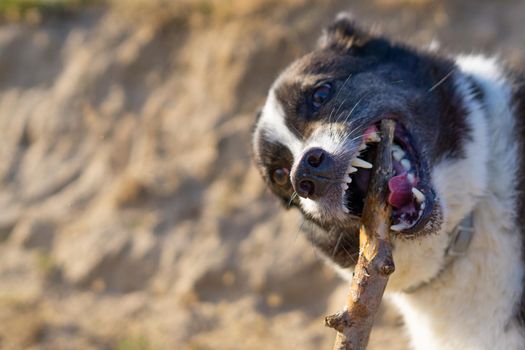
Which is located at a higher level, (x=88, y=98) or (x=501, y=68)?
(x=88, y=98)

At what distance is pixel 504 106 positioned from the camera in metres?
3.95

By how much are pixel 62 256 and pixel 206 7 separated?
3.08 m

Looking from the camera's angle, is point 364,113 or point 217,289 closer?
point 364,113

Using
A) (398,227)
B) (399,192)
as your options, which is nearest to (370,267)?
(398,227)

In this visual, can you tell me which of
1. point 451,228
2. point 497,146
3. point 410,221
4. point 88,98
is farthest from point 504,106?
point 88,98

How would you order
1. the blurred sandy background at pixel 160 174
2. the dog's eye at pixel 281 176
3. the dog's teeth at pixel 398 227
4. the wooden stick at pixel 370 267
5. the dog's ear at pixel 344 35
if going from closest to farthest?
the wooden stick at pixel 370 267 < the dog's teeth at pixel 398 227 < the dog's eye at pixel 281 176 < the dog's ear at pixel 344 35 < the blurred sandy background at pixel 160 174

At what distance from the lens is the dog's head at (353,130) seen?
11.0 feet

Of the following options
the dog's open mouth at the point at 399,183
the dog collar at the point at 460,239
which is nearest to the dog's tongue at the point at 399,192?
the dog's open mouth at the point at 399,183

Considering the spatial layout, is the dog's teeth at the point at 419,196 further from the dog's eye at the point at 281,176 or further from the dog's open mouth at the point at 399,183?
the dog's eye at the point at 281,176

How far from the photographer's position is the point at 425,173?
3459 millimetres

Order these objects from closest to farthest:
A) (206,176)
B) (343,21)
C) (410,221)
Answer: (410,221)
(343,21)
(206,176)

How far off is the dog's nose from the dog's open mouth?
106 millimetres

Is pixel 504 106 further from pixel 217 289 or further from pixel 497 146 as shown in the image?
pixel 217 289

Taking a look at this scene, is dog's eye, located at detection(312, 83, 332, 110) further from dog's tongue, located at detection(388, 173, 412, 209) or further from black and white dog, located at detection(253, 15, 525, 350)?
dog's tongue, located at detection(388, 173, 412, 209)
